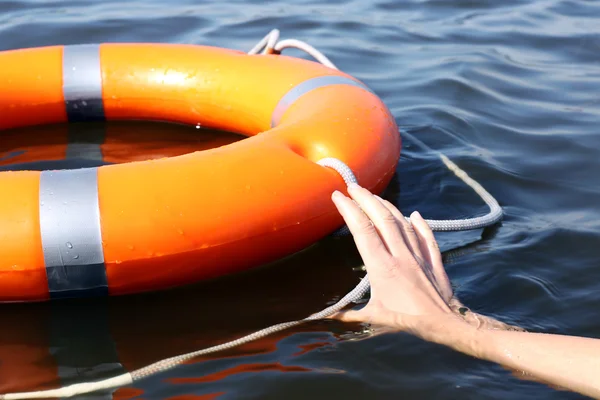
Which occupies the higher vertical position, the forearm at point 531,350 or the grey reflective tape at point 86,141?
the grey reflective tape at point 86,141

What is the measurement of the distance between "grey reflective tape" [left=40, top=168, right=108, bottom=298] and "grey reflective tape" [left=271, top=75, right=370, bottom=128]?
3.20 ft

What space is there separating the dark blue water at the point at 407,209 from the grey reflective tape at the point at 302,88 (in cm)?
45

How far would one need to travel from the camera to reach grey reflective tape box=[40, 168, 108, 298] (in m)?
2.19

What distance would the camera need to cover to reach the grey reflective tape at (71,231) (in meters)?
2.19

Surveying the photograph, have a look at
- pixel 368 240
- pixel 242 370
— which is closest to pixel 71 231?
pixel 242 370

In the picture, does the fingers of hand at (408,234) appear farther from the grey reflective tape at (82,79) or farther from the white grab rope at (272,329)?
the grey reflective tape at (82,79)

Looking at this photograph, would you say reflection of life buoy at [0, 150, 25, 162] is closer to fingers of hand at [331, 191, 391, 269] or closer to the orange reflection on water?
the orange reflection on water

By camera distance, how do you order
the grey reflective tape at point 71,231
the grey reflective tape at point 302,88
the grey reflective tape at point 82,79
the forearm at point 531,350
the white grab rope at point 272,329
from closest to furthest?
the forearm at point 531,350 < the white grab rope at point 272,329 < the grey reflective tape at point 71,231 < the grey reflective tape at point 302,88 < the grey reflective tape at point 82,79

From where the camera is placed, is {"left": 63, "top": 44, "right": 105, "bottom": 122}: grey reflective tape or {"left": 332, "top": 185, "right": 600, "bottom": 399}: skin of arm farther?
{"left": 63, "top": 44, "right": 105, "bottom": 122}: grey reflective tape

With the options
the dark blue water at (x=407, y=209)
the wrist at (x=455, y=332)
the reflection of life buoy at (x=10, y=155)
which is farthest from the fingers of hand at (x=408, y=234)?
the reflection of life buoy at (x=10, y=155)

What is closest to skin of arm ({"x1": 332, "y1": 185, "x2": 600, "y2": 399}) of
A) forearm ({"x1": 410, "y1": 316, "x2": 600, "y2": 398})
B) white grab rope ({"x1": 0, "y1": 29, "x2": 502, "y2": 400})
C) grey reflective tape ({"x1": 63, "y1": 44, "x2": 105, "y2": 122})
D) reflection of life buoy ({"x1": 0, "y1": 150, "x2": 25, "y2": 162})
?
forearm ({"x1": 410, "y1": 316, "x2": 600, "y2": 398})

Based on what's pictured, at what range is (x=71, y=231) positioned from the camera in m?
2.20

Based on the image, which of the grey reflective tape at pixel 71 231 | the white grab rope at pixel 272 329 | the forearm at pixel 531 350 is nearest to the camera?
the forearm at pixel 531 350

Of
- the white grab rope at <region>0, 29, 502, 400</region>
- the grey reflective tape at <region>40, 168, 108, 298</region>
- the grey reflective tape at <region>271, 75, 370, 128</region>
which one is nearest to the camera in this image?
the white grab rope at <region>0, 29, 502, 400</region>
